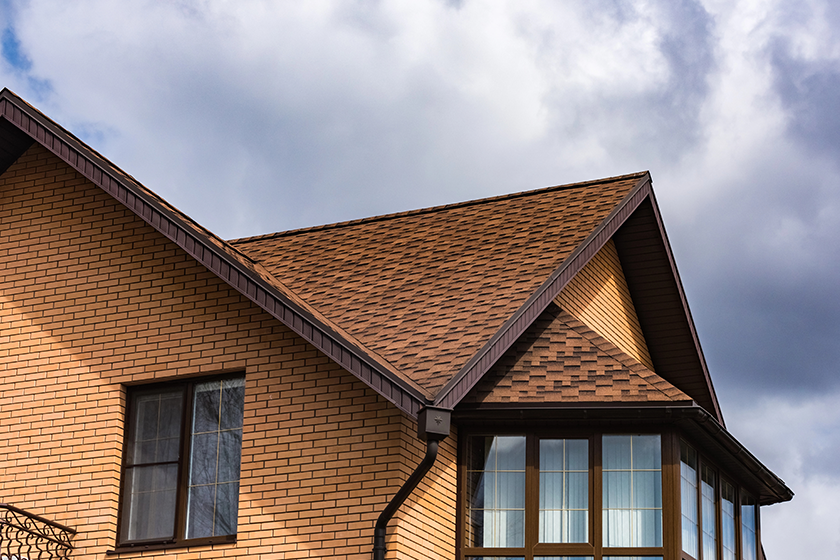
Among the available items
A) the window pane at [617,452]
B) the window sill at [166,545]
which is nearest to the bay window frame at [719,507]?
the window pane at [617,452]

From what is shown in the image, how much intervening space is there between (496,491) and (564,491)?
2.24 ft

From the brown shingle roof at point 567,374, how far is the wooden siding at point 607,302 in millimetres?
948

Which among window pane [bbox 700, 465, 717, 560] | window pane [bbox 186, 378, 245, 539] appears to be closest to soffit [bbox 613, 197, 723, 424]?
window pane [bbox 700, 465, 717, 560]

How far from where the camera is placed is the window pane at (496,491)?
11352 mm

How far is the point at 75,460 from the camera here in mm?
11898

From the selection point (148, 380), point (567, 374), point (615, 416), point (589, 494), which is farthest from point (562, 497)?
point (148, 380)

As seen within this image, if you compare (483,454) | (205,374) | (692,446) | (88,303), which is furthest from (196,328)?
(692,446)

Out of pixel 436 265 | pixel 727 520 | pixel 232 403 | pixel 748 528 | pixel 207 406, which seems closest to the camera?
pixel 232 403

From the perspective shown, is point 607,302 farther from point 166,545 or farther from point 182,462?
point 166,545

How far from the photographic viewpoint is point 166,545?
11.3m

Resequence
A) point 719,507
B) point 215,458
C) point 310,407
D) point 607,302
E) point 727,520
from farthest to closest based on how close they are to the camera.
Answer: point 607,302, point 727,520, point 719,507, point 215,458, point 310,407

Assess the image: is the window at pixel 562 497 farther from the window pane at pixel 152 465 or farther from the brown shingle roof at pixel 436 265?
the window pane at pixel 152 465

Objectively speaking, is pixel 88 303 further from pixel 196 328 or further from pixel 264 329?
pixel 264 329

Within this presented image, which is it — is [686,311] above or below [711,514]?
above
